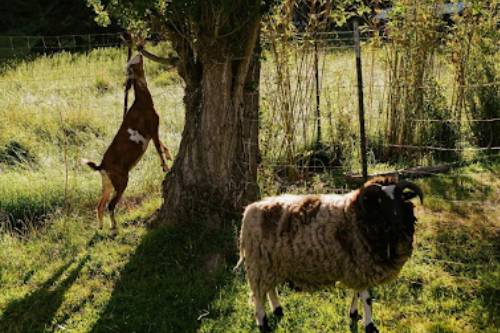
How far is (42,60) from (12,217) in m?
8.72

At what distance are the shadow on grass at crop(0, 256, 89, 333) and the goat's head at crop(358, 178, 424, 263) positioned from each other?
122 inches

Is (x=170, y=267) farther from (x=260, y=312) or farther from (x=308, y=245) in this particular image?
(x=308, y=245)

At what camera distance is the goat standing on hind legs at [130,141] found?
6.24 meters

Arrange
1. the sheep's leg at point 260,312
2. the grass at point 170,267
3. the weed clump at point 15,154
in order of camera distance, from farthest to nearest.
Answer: the weed clump at point 15,154 → the grass at point 170,267 → the sheep's leg at point 260,312

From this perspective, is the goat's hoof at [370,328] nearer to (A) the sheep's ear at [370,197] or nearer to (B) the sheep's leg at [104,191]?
(A) the sheep's ear at [370,197]

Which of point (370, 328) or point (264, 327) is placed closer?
point (370, 328)

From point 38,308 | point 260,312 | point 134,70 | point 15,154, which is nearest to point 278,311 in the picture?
point 260,312

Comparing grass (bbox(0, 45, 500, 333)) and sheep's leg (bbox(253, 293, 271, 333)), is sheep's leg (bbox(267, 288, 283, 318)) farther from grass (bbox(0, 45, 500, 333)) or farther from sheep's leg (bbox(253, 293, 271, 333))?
grass (bbox(0, 45, 500, 333))

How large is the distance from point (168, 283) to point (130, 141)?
166cm

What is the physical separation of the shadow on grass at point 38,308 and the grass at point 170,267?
0.01 meters

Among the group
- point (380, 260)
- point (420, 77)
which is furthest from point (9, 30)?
point (380, 260)

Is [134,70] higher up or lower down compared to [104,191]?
higher up

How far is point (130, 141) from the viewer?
6.28 metres

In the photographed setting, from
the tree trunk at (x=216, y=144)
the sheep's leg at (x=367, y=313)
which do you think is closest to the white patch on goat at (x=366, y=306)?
the sheep's leg at (x=367, y=313)
